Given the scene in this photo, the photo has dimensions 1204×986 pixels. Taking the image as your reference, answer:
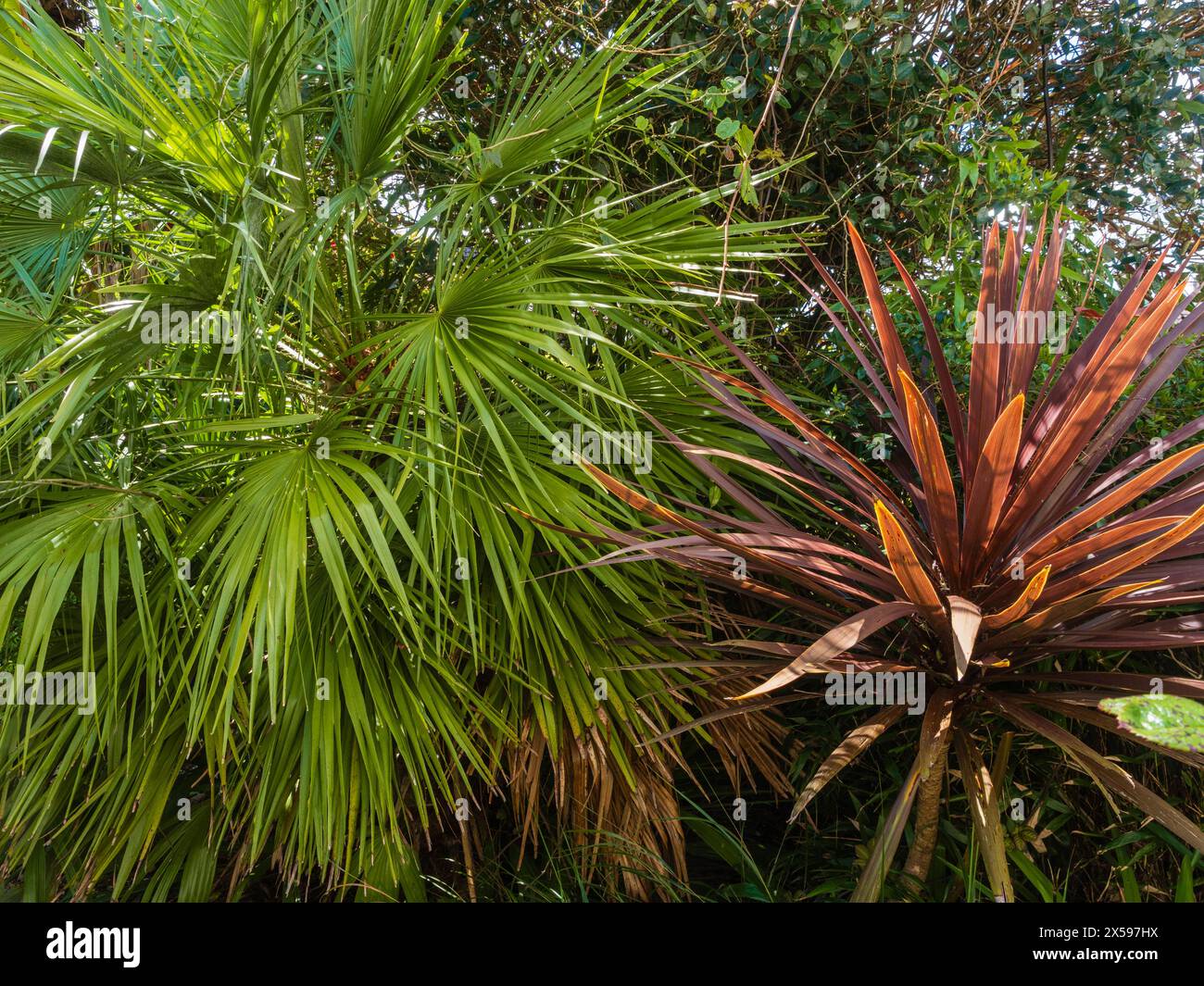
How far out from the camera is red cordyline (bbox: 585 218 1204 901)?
127cm

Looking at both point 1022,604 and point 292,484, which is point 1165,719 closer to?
point 1022,604

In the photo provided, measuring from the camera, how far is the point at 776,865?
6.05 feet

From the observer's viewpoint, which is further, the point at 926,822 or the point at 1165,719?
the point at 926,822

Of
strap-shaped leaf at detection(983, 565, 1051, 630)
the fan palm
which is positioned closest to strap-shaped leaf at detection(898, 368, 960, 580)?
strap-shaped leaf at detection(983, 565, 1051, 630)

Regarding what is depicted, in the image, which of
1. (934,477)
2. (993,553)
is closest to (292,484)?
(934,477)

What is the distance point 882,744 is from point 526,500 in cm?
106

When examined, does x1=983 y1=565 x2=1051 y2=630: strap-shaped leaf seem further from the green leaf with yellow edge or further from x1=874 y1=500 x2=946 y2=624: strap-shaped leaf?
the green leaf with yellow edge

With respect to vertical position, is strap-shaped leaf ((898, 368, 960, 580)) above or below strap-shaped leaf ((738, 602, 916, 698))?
above

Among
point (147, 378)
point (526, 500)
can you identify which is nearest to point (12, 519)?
point (147, 378)

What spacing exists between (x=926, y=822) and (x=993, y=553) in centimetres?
48

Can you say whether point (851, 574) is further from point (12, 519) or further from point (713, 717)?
point (12, 519)

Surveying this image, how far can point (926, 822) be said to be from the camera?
4.86 ft

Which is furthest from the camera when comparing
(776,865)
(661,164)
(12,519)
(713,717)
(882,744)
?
(661,164)

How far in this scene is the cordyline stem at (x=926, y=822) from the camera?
142 centimetres
